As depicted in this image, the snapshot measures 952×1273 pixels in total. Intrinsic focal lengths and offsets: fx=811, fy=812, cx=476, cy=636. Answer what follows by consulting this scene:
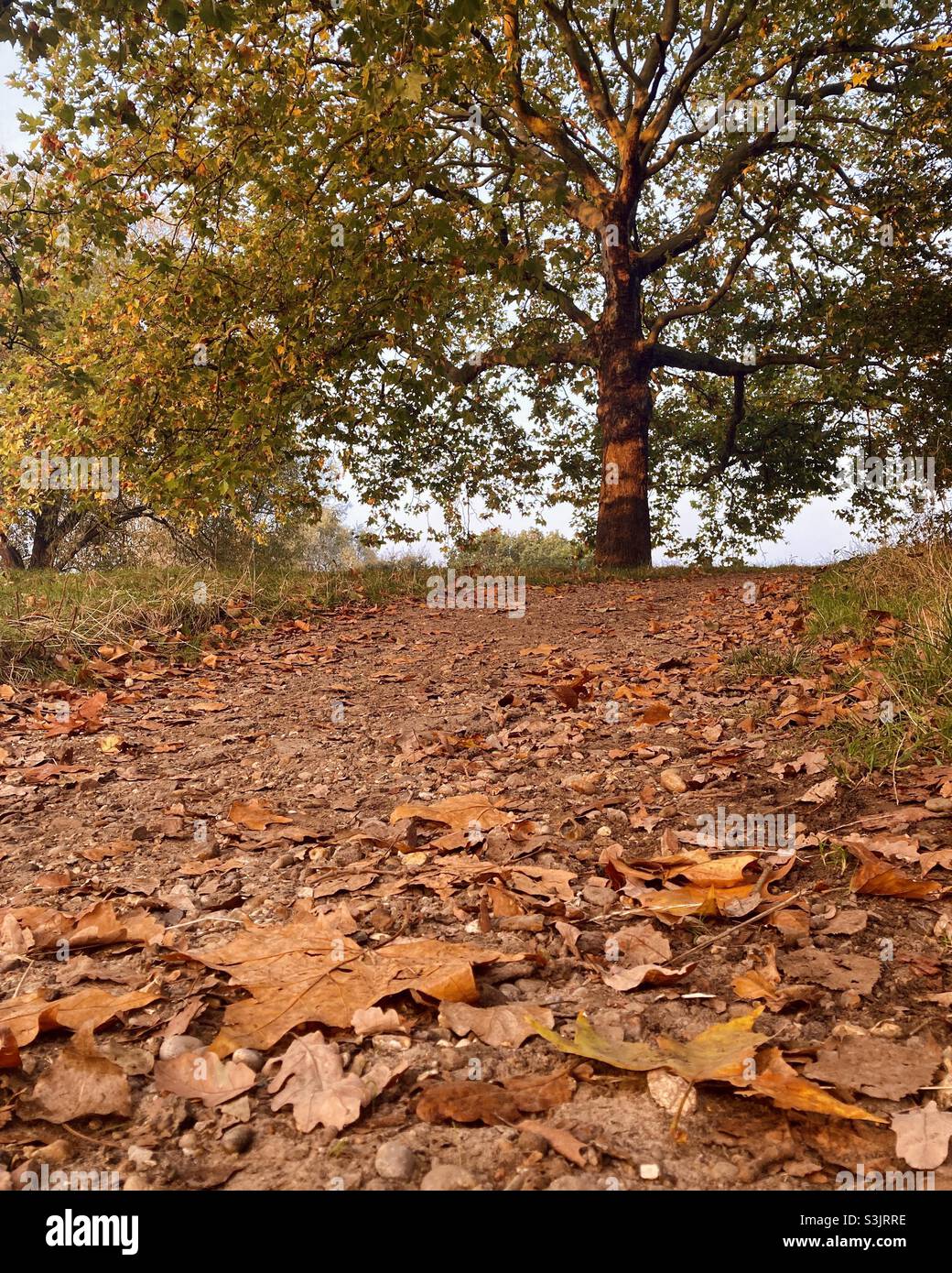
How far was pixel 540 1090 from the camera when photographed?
1509 mm

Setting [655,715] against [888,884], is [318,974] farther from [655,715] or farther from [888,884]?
[655,715]

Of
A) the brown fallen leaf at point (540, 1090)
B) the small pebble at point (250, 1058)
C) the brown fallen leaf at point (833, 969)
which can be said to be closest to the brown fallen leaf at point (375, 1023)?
the small pebble at point (250, 1058)

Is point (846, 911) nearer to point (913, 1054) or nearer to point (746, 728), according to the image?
point (913, 1054)

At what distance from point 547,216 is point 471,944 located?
13652 mm


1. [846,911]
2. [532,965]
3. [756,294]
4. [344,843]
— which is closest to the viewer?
[532,965]

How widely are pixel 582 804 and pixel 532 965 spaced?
1319 millimetres

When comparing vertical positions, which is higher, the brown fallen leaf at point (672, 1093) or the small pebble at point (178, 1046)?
the brown fallen leaf at point (672, 1093)

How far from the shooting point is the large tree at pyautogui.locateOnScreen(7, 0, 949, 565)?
7875 millimetres

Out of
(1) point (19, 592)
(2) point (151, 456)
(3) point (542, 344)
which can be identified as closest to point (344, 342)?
(2) point (151, 456)

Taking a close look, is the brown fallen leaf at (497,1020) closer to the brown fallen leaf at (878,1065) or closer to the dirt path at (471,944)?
the dirt path at (471,944)

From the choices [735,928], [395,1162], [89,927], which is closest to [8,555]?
[89,927]

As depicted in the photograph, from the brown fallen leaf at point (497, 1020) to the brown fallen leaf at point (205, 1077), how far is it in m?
0.42

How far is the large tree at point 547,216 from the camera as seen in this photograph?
25.8 ft

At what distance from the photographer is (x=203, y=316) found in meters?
9.52
